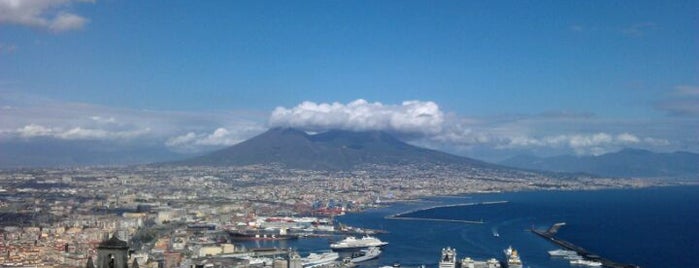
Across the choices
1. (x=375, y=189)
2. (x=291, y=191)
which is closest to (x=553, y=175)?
(x=375, y=189)

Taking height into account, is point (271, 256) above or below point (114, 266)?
below

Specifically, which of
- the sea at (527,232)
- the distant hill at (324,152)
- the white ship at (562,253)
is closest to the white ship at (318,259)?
the sea at (527,232)

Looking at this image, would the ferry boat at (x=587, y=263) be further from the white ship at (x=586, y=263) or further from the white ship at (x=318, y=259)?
the white ship at (x=318, y=259)

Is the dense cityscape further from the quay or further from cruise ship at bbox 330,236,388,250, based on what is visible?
the quay

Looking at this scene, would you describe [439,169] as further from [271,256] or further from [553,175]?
[271,256]

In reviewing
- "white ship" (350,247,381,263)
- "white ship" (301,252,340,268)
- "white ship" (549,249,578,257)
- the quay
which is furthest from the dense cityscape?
"white ship" (549,249,578,257)
